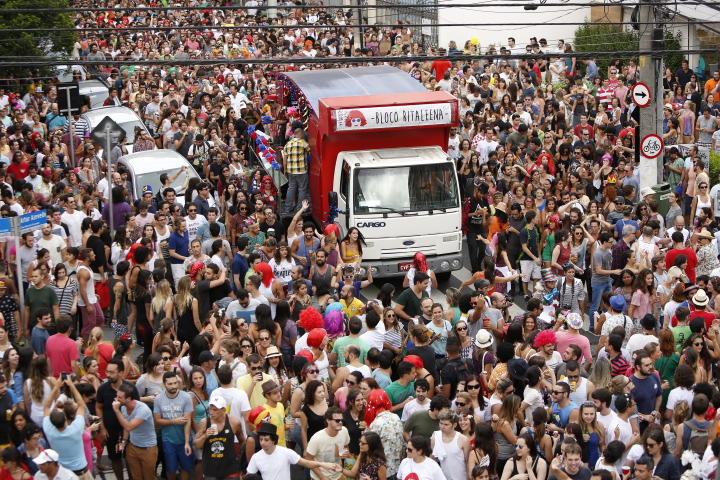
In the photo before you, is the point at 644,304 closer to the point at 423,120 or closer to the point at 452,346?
the point at 452,346

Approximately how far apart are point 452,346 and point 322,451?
2115mm

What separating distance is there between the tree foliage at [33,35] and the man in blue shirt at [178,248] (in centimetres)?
1341

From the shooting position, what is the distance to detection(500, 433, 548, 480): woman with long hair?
30.7ft

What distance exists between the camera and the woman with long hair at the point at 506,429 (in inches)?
392

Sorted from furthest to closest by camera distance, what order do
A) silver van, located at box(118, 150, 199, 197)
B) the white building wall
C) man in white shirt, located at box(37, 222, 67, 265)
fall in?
the white building wall
silver van, located at box(118, 150, 199, 197)
man in white shirt, located at box(37, 222, 67, 265)

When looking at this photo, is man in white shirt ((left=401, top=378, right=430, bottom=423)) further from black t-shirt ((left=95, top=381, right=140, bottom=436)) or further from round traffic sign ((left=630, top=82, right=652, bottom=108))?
round traffic sign ((left=630, top=82, right=652, bottom=108))

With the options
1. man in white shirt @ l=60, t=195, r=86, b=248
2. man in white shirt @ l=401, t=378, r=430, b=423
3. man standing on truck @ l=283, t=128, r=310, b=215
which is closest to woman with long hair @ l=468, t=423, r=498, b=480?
man in white shirt @ l=401, t=378, r=430, b=423

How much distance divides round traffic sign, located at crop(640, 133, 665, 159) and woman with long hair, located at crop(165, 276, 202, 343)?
30.3 ft

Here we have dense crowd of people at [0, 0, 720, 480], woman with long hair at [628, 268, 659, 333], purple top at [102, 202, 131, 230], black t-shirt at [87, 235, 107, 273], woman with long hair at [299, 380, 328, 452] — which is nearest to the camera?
dense crowd of people at [0, 0, 720, 480]

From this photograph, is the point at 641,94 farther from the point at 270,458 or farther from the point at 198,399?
the point at 270,458

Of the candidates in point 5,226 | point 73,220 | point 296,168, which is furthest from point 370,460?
point 296,168

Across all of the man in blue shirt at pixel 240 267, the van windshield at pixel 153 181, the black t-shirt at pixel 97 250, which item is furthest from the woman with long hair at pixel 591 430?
the van windshield at pixel 153 181

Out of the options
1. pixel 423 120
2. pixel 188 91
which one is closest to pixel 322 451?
pixel 423 120

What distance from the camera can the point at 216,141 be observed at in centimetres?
2186
